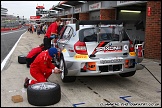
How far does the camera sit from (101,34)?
17.0 ft

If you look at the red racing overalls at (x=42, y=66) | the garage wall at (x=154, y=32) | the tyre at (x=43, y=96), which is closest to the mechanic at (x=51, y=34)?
the red racing overalls at (x=42, y=66)

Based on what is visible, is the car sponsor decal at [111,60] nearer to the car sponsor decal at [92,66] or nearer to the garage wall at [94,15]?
the car sponsor decal at [92,66]

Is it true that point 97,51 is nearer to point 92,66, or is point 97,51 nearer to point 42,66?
point 92,66

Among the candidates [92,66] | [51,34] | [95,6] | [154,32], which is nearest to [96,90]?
[92,66]

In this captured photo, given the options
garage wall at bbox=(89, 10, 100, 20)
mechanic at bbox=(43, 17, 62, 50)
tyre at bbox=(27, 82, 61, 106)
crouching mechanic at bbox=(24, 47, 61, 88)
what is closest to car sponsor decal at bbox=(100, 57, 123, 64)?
crouching mechanic at bbox=(24, 47, 61, 88)

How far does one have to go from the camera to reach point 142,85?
5.54 m

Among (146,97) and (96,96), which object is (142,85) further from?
(96,96)

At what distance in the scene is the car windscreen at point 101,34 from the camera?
516 centimetres

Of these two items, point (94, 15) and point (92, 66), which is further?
point (94, 15)

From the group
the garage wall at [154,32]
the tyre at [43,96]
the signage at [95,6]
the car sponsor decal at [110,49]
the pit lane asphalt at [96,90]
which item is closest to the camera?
the tyre at [43,96]

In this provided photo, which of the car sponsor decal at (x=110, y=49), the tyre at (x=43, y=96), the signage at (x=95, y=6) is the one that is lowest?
the tyre at (x=43, y=96)

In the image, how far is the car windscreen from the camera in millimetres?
5156

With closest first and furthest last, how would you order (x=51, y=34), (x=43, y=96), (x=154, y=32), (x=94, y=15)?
(x=43, y=96), (x=51, y=34), (x=154, y=32), (x=94, y=15)

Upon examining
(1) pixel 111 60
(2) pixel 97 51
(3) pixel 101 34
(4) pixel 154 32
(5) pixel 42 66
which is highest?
(4) pixel 154 32
